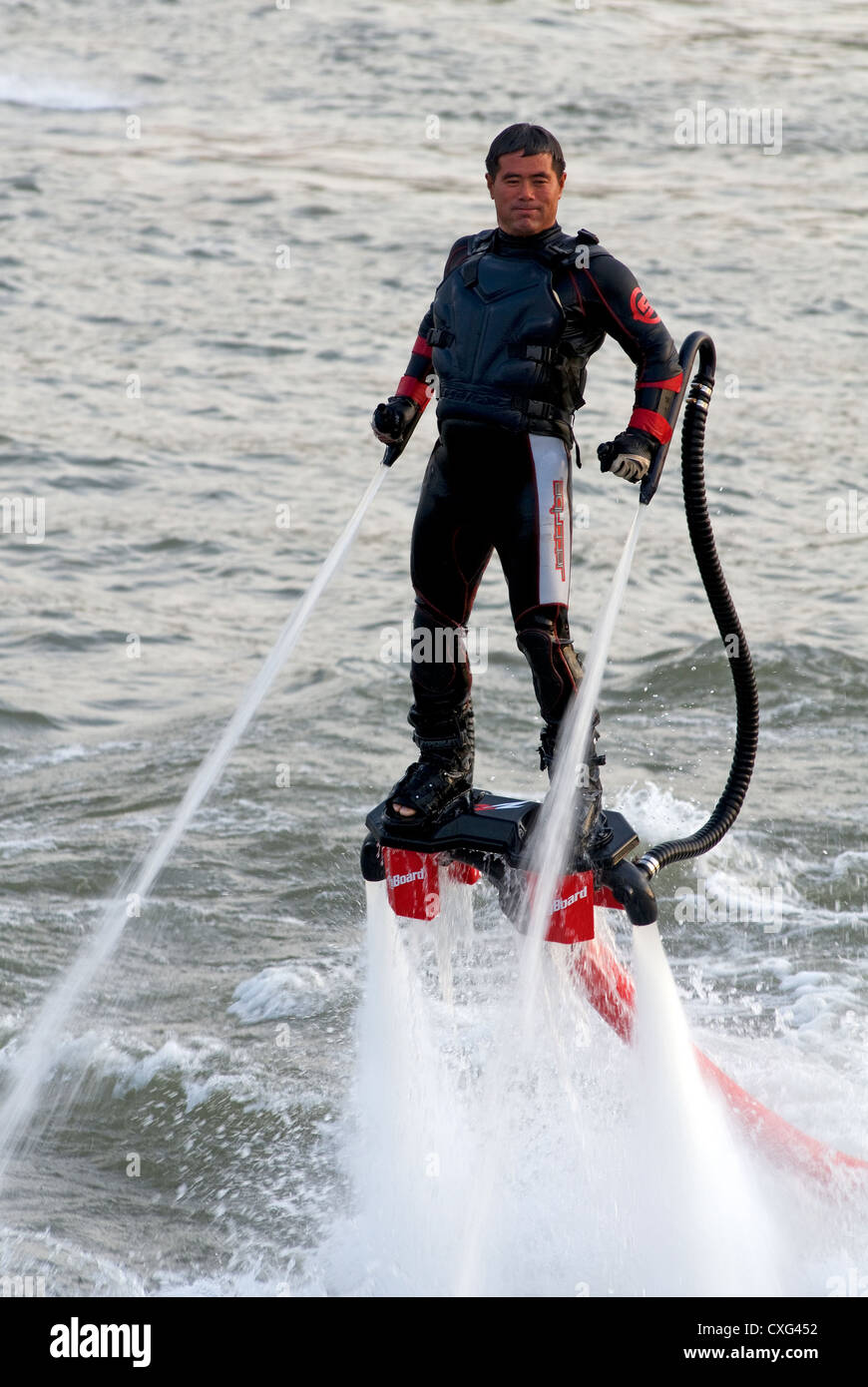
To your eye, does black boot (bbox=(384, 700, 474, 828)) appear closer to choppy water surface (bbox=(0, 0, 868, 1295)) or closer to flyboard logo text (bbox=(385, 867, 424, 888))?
flyboard logo text (bbox=(385, 867, 424, 888))

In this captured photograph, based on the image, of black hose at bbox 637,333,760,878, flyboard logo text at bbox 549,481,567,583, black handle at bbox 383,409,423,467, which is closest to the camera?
flyboard logo text at bbox 549,481,567,583

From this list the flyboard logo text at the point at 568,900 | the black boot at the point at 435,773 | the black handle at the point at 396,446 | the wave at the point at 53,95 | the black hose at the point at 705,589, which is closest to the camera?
the black hose at the point at 705,589

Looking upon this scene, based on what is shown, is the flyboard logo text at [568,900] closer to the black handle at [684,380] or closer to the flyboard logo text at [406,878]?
the flyboard logo text at [406,878]

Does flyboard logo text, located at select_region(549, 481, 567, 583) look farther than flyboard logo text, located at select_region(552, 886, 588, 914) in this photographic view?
No

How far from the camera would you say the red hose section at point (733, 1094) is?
20.2 feet

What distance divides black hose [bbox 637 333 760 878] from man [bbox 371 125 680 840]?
223 mm

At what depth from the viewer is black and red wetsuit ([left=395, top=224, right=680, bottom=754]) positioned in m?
5.39

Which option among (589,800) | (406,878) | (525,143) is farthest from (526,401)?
(406,878)

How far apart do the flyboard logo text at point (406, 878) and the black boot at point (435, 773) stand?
0.89 ft

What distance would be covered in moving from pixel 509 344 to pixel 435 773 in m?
1.64

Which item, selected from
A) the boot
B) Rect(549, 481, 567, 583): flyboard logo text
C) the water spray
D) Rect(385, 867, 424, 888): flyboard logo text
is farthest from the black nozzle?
the water spray

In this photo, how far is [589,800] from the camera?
5.70m

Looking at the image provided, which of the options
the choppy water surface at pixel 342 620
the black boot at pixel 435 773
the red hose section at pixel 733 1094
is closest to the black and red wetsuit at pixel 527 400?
the black boot at pixel 435 773

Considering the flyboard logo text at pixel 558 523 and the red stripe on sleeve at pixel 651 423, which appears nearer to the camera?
the red stripe on sleeve at pixel 651 423
